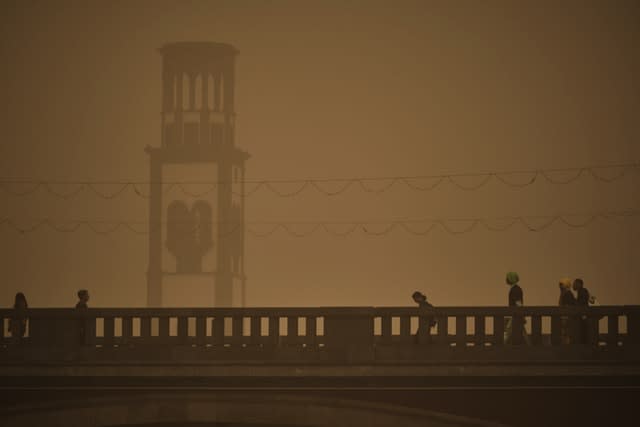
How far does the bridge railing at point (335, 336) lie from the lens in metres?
18.9

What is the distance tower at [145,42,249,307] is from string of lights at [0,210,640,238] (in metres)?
2.07

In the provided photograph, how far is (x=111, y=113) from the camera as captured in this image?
2112 inches

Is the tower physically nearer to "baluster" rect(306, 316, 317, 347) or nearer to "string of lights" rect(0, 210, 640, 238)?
"string of lights" rect(0, 210, 640, 238)

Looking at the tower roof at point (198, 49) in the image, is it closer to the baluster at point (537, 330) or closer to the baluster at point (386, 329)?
the baluster at point (386, 329)

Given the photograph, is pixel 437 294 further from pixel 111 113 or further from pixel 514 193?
pixel 111 113

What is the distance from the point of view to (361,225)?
165 ft

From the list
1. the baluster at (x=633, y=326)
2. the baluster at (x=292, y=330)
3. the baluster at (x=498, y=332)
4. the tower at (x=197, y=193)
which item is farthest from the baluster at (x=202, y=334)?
the tower at (x=197, y=193)

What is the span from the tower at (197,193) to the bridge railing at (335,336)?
3381 centimetres

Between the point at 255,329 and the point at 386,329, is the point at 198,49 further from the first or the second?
the point at 386,329

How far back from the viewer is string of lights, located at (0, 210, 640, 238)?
46.3 meters

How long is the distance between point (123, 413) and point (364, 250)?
37.1m

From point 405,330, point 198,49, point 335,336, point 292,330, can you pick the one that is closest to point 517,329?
point 405,330

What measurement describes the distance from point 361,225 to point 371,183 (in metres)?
2.12

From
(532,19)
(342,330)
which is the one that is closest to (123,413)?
(342,330)
